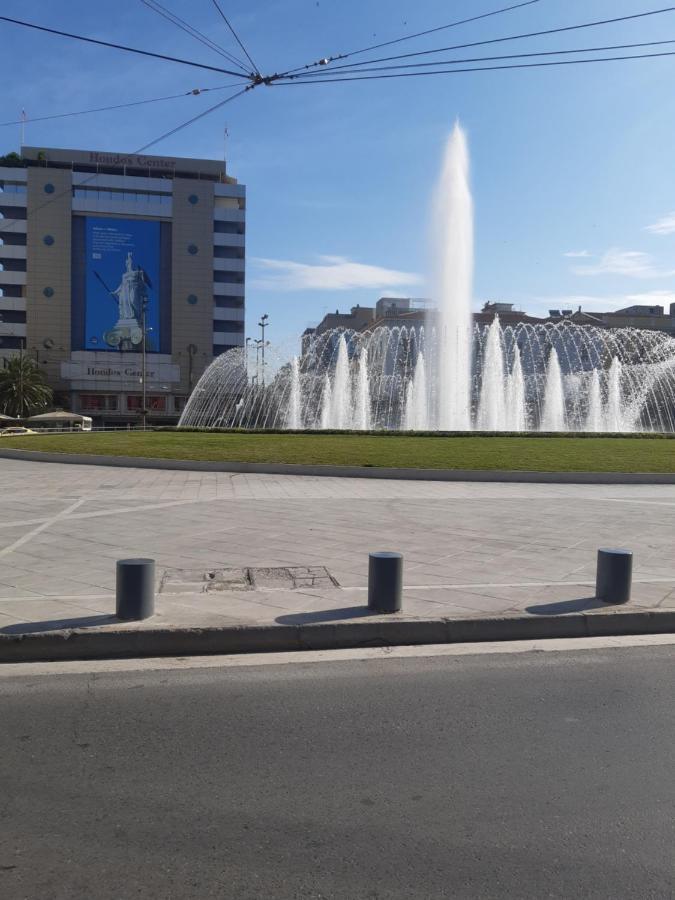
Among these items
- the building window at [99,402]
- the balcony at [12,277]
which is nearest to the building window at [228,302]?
the building window at [99,402]

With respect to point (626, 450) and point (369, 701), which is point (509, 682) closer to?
point (369, 701)

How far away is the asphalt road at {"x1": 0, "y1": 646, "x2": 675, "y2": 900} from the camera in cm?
292

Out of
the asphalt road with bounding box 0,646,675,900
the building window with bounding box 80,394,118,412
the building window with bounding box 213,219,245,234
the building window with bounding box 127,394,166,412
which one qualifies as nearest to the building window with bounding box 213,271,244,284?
the building window with bounding box 213,219,245,234

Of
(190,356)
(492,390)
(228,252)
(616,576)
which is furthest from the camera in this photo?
(228,252)

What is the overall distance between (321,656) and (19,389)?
65.6m

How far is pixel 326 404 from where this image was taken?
3938 centimetres

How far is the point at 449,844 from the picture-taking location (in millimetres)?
3137

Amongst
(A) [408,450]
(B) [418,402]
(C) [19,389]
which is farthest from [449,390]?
(C) [19,389]

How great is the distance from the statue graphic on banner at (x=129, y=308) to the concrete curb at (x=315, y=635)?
80629 mm

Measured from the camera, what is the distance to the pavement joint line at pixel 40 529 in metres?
9.05

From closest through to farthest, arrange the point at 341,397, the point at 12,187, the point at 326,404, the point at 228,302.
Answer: the point at 326,404, the point at 341,397, the point at 12,187, the point at 228,302

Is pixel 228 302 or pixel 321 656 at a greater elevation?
pixel 228 302

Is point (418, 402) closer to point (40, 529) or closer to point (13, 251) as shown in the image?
point (40, 529)

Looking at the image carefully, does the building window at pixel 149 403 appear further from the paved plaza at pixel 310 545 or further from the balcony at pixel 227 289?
the paved plaza at pixel 310 545
